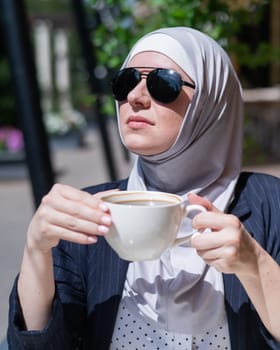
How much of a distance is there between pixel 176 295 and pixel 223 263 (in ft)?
0.92

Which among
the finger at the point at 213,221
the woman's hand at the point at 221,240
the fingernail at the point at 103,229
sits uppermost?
the fingernail at the point at 103,229

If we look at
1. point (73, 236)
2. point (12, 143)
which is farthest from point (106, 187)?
point (12, 143)

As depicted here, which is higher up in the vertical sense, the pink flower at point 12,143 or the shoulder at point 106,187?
the shoulder at point 106,187

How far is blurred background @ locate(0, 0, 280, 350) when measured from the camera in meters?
3.47

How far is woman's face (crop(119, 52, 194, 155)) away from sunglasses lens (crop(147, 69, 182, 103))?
1cm

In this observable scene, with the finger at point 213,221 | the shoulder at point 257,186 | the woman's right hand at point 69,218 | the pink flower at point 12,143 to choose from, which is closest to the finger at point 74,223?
the woman's right hand at point 69,218

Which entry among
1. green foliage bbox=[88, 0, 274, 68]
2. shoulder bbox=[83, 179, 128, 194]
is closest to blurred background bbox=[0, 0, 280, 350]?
green foliage bbox=[88, 0, 274, 68]

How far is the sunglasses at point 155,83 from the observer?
4.74 feet

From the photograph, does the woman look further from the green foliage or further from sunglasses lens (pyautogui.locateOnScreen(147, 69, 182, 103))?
the green foliage

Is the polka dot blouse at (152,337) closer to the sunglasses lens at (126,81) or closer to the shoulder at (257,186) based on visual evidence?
the shoulder at (257,186)

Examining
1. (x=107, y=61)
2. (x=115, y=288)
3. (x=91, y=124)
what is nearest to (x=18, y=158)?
(x=107, y=61)

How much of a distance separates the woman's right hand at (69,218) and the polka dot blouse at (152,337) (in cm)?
33

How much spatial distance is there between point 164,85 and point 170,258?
40 cm

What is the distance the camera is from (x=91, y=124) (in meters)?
25.6
